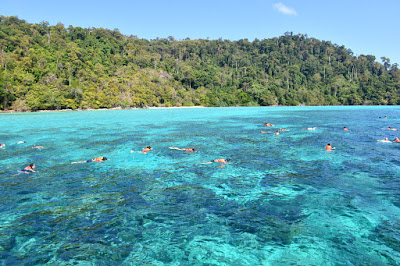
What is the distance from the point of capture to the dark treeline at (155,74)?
280 feet

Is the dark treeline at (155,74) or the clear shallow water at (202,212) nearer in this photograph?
the clear shallow water at (202,212)

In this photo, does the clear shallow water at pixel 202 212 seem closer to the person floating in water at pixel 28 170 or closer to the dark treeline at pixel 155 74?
the person floating in water at pixel 28 170

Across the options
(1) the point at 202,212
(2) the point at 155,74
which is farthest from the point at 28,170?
(2) the point at 155,74

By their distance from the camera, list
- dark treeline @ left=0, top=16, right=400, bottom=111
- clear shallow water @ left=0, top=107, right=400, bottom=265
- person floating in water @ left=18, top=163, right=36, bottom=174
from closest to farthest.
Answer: clear shallow water @ left=0, top=107, right=400, bottom=265 < person floating in water @ left=18, top=163, right=36, bottom=174 < dark treeline @ left=0, top=16, right=400, bottom=111

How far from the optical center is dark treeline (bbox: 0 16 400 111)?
280ft

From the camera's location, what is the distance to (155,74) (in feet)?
403

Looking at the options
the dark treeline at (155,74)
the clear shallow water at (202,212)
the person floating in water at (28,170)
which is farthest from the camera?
the dark treeline at (155,74)

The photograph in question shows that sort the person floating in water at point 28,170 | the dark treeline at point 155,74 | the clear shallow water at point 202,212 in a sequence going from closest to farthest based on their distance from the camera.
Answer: the clear shallow water at point 202,212 → the person floating in water at point 28,170 → the dark treeline at point 155,74

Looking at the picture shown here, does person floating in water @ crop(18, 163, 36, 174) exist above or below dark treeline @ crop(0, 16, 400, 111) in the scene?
below

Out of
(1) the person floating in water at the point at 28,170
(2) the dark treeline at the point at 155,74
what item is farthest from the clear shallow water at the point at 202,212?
(2) the dark treeline at the point at 155,74

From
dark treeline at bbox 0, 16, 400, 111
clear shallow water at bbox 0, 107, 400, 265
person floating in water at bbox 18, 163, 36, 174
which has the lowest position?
clear shallow water at bbox 0, 107, 400, 265

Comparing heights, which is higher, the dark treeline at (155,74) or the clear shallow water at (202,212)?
the dark treeline at (155,74)

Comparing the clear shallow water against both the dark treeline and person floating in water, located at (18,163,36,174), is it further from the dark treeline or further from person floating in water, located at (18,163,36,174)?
the dark treeline

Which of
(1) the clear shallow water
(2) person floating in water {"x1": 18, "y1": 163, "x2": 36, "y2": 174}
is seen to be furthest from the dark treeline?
(1) the clear shallow water
